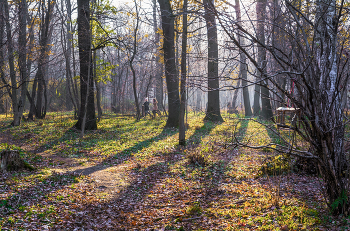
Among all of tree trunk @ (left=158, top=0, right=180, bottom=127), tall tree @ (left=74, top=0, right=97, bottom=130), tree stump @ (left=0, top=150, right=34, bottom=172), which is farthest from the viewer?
tree trunk @ (left=158, top=0, right=180, bottom=127)

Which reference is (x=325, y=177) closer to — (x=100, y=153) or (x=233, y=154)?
(x=233, y=154)

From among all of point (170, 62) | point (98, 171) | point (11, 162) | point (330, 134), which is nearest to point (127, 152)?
point (98, 171)

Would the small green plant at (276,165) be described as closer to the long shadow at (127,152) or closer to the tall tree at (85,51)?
the long shadow at (127,152)

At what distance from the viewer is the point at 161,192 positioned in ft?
20.3

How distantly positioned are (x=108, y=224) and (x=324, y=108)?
12.8 feet

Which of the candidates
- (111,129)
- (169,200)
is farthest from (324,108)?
(111,129)

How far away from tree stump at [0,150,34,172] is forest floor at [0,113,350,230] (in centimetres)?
27

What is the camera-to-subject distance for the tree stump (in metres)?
6.05

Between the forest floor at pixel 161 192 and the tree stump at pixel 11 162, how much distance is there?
0.27 m

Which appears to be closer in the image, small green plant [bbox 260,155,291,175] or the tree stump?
the tree stump

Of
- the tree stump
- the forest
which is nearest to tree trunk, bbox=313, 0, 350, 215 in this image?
the forest

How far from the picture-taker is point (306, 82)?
142 inches

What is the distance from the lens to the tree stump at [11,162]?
6.05 meters

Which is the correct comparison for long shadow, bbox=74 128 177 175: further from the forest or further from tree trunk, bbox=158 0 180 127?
tree trunk, bbox=158 0 180 127
